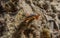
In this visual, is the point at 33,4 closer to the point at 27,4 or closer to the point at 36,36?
the point at 27,4

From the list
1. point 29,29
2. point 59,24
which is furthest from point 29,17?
point 59,24

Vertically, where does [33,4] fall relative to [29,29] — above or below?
above

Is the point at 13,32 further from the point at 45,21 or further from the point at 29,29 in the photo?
the point at 45,21

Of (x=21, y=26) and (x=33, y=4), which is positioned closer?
(x=21, y=26)

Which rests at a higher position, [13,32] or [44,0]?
[44,0]

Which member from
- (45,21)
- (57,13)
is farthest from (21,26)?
(57,13)
